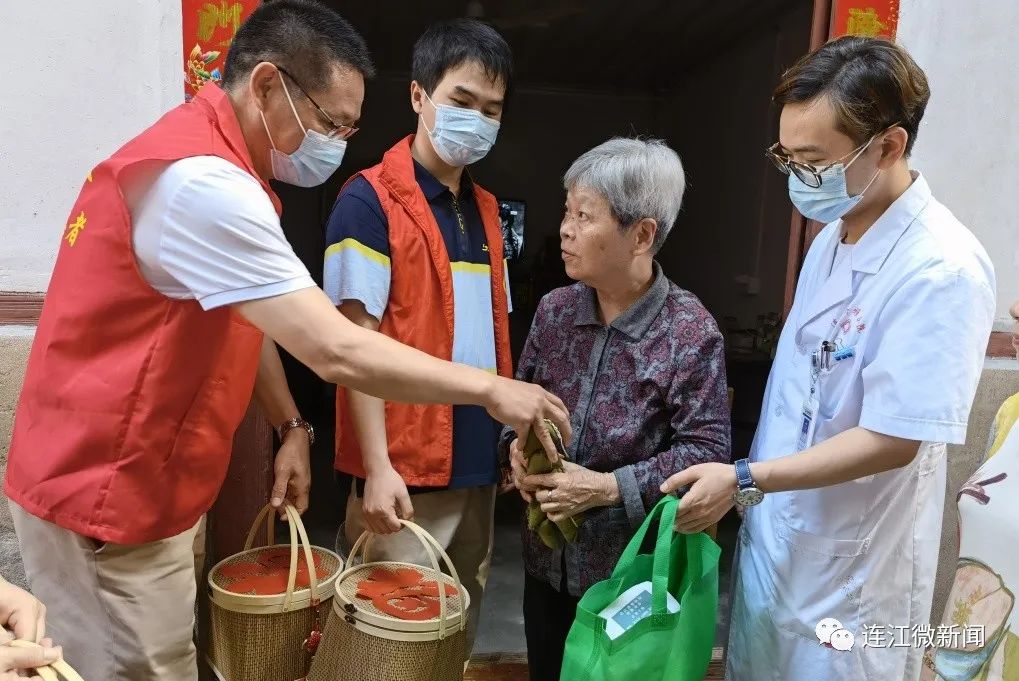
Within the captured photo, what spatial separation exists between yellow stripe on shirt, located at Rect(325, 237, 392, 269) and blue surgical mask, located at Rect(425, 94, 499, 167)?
35 centimetres

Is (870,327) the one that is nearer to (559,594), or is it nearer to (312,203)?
(559,594)

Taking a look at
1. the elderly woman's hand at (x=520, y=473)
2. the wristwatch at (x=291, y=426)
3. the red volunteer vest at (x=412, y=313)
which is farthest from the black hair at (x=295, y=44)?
the elderly woman's hand at (x=520, y=473)

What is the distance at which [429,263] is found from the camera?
1.83 m

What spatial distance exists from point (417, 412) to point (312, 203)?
21.5ft

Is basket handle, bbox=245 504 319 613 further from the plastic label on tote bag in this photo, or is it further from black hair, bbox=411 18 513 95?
black hair, bbox=411 18 513 95

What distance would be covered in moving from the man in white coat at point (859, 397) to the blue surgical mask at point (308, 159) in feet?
3.22

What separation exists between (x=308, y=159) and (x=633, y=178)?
29.1 inches

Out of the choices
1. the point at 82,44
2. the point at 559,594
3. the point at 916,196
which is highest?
the point at 82,44

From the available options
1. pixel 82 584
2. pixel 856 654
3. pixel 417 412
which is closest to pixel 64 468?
pixel 82 584

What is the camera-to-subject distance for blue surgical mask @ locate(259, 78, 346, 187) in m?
1.58

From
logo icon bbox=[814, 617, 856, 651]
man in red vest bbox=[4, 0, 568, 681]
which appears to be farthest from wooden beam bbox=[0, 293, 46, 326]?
logo icon bbox=[814, 617, 856, 651]

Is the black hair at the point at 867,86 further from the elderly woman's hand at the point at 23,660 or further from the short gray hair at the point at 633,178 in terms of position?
the elderly woman's hand at the point at 23,660

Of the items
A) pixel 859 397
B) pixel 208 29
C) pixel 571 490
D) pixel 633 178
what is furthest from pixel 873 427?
pixel 208 29

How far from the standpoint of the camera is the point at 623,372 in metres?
1.73
